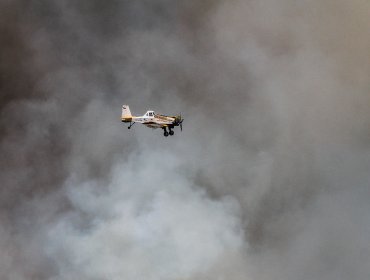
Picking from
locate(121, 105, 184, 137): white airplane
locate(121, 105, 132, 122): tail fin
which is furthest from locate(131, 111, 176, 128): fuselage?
locate(121, 105, 132, 122): tail fin

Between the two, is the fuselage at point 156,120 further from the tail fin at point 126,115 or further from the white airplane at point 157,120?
the tail fin at point 126,115

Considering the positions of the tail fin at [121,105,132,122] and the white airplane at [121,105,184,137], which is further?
the tail fin at [121,105,132,122]

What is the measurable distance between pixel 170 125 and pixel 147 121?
7.85m

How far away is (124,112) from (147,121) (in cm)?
868

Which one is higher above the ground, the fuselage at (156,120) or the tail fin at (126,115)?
the tail fin at (126,115)

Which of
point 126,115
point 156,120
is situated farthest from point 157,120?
point 126,115

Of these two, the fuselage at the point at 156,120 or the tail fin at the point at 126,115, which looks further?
the tail fin at the point at 126,115

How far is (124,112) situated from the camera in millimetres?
175250

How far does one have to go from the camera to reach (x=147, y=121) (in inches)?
6801

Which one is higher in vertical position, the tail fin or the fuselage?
the tail fin

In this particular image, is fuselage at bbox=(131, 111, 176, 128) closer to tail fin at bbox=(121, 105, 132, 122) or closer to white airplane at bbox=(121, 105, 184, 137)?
white airplane at bbox=(121, 105, 184, 137)

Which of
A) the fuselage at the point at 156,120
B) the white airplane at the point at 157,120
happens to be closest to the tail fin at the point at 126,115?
the white airplane at the point at 157,120

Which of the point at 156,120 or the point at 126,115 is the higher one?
the point at 126,115

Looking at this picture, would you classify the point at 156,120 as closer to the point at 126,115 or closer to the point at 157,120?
the point at 157,120
